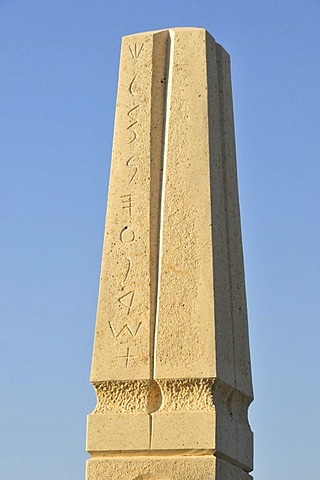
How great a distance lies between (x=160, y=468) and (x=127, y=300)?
169 centimetres

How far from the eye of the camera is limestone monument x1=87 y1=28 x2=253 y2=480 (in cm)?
1285

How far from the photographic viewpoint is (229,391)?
13.2 m

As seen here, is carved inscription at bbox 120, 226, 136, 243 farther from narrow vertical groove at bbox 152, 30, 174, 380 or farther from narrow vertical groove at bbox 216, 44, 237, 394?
narrow vertical groove at bbox 216, 44, 237, 394

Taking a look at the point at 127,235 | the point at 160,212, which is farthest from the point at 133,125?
the point at 127,235

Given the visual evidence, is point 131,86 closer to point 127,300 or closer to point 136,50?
point 136,50

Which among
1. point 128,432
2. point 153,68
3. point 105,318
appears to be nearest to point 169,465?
point 128,432

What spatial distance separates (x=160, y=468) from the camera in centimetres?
1282

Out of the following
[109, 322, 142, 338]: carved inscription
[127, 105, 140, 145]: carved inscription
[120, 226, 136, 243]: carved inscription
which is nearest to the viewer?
[109, 322, 142, 338]: carved inscription

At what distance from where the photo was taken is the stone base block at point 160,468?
12656 millimetres

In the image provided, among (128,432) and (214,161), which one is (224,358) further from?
(214,161)

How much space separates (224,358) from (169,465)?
3.82ft

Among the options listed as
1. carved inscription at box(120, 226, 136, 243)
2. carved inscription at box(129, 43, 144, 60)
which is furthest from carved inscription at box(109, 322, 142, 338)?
carved inscription at box(129, 43, 144, 60)

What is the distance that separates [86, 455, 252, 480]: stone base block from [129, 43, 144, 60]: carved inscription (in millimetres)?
4179

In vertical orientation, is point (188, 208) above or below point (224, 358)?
above
